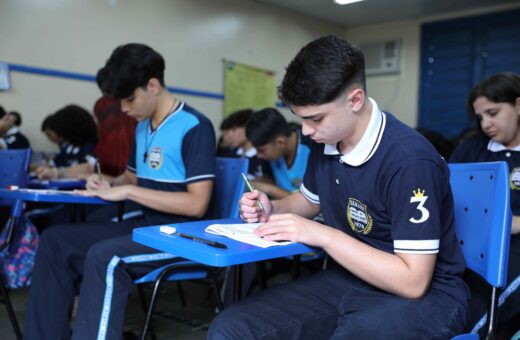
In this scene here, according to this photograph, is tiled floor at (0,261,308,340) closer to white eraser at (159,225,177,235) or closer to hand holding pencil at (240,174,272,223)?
hand holding pencil at (240,174,272,223)

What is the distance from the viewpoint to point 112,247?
151 cm

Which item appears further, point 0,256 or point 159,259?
point 0,256

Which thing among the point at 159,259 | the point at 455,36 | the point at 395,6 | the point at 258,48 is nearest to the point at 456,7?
the point at 455,36

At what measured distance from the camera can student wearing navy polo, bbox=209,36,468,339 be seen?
100 centimetres

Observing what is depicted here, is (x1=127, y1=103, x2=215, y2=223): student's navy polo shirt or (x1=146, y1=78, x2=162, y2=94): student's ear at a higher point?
(x1=146, y1=78, x2=162, y2=94): student's ear

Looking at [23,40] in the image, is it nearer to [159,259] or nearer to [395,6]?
[159,259]

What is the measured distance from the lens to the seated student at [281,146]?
8.54 ft

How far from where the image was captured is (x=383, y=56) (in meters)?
6.41

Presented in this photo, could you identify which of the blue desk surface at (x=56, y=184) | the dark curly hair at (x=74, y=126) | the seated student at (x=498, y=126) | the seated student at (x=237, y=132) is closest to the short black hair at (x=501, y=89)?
the seated student at (x=498, y=126)

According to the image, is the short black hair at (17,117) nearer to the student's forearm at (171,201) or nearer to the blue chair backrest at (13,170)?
the blue chair backrest at (13,170)

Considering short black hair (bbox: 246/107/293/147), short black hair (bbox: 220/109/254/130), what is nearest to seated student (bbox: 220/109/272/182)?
short black hair (bbox: 220/109/254/130)

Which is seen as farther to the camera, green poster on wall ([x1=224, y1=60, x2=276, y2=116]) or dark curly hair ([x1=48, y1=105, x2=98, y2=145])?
green poster on wall ([x1=224, y1=60, x2=276, y2=116])

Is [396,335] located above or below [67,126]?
below

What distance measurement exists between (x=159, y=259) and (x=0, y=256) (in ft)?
3.79
